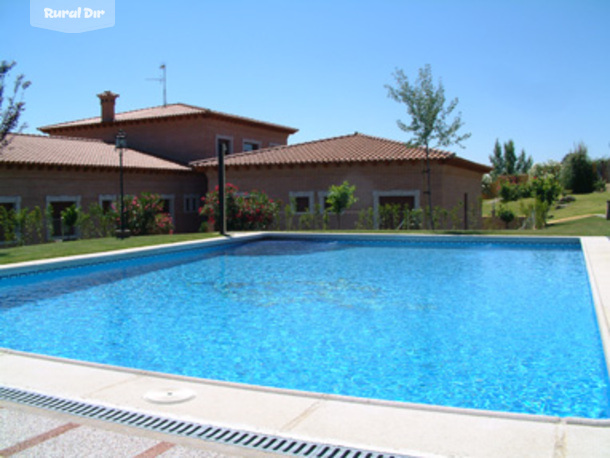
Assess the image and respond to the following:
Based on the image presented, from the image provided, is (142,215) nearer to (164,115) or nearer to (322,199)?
(322,199)

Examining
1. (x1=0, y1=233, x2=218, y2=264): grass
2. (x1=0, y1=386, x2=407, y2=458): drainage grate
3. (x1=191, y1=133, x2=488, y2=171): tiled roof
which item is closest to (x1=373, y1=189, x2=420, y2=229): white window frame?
(x1=191, y1=133, x2=488, y2=171): tiled roof

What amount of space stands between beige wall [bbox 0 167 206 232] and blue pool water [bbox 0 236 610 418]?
860 cm

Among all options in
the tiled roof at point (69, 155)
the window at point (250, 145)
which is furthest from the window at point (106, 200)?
the window at point (250, 145)

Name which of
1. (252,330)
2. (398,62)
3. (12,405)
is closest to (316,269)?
(252,330)

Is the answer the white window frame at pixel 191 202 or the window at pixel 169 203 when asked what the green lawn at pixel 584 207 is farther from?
the window at pixel 169 203

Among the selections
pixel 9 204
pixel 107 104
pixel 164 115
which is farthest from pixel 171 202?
pixel 107 104

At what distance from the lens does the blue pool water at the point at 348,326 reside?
5605 millimetres

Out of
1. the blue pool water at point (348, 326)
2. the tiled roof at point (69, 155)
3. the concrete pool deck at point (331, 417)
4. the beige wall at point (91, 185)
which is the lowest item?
the blue pool water at point (348, 326)

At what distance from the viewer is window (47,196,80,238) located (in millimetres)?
19953

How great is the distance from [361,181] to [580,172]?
21.4 meters

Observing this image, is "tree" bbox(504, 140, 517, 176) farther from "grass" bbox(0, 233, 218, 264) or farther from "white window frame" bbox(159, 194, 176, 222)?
"grass" bbox(0, 233, 218, 264)

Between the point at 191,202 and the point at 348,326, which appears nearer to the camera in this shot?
the point at 348,326

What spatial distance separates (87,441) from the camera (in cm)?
343

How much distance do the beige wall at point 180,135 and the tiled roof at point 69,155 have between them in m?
1.94
